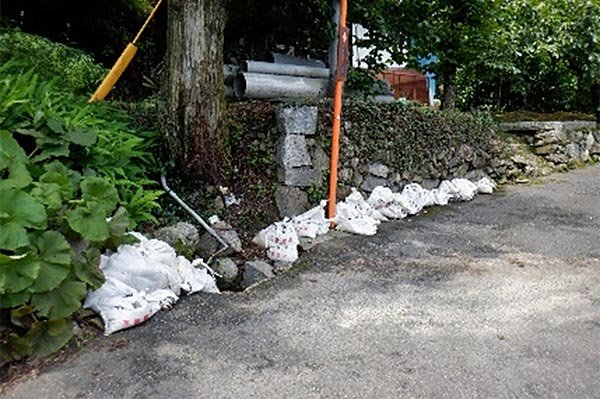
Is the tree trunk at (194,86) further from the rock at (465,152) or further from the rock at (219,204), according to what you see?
the rock at (465,152)

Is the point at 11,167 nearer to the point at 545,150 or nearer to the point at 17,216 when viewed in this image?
the point at 17,216

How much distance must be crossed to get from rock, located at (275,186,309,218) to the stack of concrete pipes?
0.89 metres

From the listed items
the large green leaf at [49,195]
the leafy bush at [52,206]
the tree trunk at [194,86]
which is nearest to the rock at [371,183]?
the tree trunk at [194,86]

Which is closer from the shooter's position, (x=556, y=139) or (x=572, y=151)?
(x=556, y=139)

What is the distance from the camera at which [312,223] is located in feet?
13.3

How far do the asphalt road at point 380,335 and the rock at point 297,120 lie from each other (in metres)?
1.02

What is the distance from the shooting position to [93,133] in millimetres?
3053

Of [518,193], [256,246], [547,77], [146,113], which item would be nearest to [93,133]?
[146,113]

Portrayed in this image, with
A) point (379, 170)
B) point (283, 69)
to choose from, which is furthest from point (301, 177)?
point (283, 69)

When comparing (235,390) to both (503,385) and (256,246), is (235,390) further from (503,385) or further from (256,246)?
(256,246)

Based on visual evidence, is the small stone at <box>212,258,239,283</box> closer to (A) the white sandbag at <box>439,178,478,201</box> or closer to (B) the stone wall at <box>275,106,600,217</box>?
(B) the stone wall at <box>275,106,600,217</box>

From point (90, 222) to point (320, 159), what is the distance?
2365 millimetres

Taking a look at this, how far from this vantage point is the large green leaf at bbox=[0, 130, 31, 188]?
236cm

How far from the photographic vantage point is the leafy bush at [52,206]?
7.08 ft
